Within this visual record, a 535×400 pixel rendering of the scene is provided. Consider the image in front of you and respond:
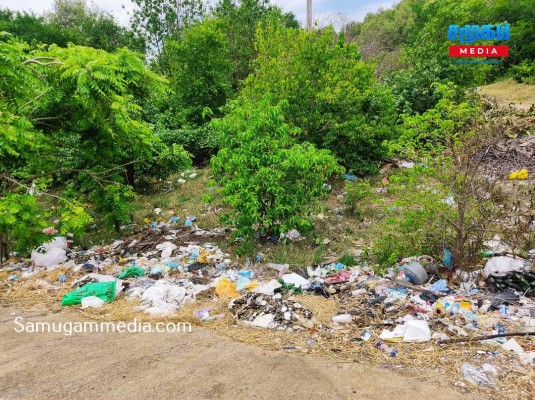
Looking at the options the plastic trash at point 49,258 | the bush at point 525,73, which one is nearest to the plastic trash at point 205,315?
the plastic trash at point 49,258

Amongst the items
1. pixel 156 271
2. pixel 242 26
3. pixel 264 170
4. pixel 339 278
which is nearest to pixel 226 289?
pixel 156 271

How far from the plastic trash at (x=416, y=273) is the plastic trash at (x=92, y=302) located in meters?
3.12

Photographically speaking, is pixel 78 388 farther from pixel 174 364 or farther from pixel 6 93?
pixel 6 93

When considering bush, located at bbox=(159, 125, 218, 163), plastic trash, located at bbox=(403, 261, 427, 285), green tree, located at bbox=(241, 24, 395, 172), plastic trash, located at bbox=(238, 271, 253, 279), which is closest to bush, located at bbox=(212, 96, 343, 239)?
plastic trash, located at bbox=(238, 271, 253, 279)

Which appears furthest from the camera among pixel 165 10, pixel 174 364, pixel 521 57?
pixel 521 57

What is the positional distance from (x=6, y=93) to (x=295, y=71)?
5107mm

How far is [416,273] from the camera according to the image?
12.6 feet

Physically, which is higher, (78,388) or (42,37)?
(42,37)

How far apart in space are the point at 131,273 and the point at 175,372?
2078 mm

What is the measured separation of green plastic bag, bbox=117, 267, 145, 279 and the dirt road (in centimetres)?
126

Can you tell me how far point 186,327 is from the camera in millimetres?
3320

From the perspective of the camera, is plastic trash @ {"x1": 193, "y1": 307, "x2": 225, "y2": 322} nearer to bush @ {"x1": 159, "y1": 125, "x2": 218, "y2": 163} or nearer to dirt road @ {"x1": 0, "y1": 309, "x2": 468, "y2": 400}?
dirt road @ {"x1": 0, "y1": 309, "x2": 468, "y2": 400}

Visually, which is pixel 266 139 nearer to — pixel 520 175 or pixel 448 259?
pixel 448 259

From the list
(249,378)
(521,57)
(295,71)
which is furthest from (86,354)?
(521,57)
